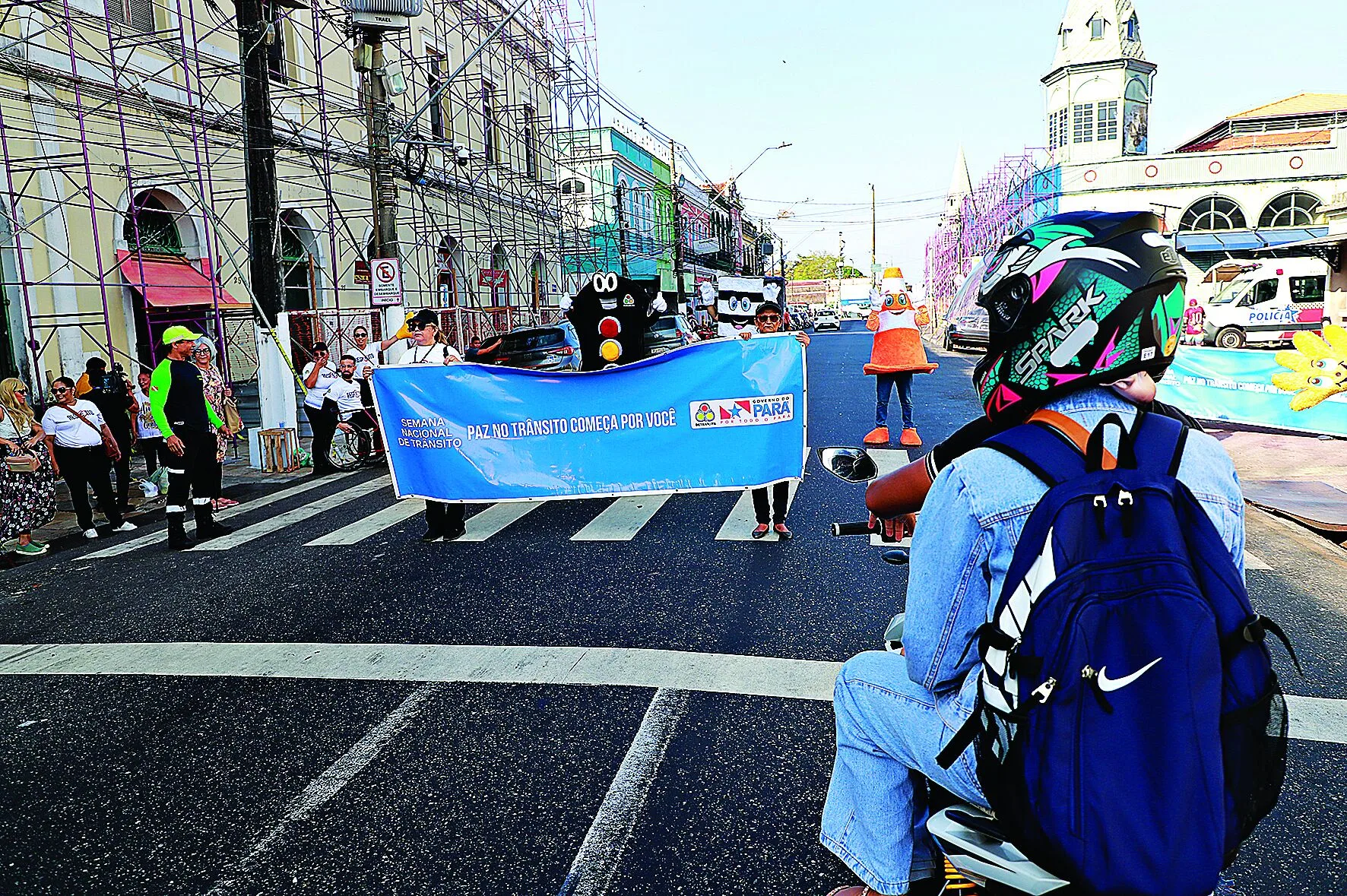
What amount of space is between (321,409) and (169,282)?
20.6 feet

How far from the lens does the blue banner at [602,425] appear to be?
7.31m

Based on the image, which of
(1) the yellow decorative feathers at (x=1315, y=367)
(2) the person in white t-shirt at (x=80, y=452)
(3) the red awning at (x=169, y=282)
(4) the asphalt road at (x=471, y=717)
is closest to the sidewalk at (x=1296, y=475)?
(4) the asphalt road at (x=471, y=717)

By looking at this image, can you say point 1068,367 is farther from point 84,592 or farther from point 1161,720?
point 84,592

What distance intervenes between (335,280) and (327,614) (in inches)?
565

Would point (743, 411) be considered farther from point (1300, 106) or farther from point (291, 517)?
point (1300, 106)

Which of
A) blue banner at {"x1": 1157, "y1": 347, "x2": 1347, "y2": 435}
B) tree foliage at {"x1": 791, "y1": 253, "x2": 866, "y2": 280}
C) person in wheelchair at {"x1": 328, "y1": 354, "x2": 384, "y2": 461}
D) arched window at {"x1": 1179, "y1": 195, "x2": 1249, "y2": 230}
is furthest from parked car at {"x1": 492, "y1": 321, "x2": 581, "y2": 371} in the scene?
tree foliage at {"x1": 791, "y1": 253, "x2": 866, "y2": 280}

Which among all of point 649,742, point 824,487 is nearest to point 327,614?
point 649,742

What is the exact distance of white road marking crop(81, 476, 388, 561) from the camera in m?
8.21

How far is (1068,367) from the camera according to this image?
1.83 metres

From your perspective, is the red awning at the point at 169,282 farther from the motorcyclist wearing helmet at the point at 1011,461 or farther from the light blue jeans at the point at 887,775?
the motorcyclist wearing helmet at the point at 1011,461

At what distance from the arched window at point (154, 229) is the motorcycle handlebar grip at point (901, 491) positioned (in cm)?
1601

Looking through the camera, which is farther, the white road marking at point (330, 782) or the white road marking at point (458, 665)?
the white road marking at point (458, 665)

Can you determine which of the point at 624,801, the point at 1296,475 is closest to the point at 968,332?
the point at 1296,475

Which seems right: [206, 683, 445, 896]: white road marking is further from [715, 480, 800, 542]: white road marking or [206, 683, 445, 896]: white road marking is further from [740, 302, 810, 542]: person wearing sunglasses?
[740, 302, 810, 542]: person wearing sunglasses
